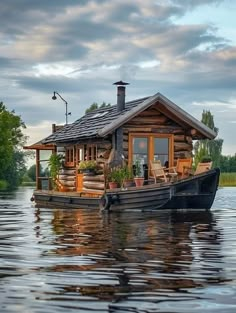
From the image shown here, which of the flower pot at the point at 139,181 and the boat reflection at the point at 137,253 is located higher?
the flower pot at the point at 139,181

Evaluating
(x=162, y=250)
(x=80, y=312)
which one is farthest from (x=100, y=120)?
(x=80, y=312)

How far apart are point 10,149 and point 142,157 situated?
57647 millimetres

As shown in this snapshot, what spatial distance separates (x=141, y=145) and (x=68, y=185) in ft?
18.9

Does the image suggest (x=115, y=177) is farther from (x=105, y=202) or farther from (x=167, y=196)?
(x=167, y=196)

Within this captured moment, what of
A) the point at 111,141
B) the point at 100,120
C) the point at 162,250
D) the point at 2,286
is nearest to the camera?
the point at 2,286

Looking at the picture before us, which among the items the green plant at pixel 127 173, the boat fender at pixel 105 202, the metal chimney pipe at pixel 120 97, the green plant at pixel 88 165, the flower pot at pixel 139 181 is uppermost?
the metal chimney pipe at pixel 120 97

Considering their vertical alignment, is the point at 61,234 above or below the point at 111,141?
below

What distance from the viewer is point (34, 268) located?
983cm

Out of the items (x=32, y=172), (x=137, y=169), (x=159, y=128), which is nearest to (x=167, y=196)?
(x=137, y=169)

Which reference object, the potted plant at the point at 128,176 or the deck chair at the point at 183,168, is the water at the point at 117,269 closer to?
the potted plant at the point at 128,176

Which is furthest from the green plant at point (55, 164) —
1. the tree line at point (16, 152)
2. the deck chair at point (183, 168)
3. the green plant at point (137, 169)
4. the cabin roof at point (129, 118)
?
the tree line at point (16, 152)

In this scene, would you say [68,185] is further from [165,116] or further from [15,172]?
[15,172]

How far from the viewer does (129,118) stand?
2570cm

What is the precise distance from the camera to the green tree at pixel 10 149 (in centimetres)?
8156
